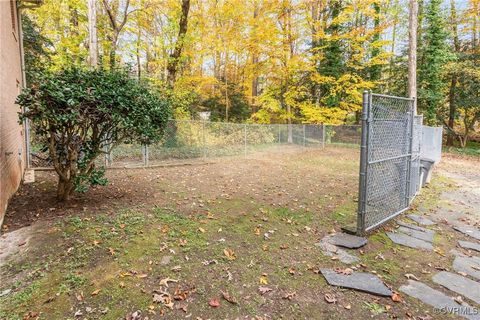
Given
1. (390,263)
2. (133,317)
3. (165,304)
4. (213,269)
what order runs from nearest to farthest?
(133,317) → (165,304) → (213,269) → (390,263)

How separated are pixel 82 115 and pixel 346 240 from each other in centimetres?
459

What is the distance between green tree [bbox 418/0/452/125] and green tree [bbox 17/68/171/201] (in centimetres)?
1879

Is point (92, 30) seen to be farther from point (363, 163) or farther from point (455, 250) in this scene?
point (455, 250)

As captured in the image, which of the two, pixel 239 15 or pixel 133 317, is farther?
pixel 239 15

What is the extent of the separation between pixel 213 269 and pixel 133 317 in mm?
1018

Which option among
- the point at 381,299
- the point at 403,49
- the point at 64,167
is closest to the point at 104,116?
the point at 64,167

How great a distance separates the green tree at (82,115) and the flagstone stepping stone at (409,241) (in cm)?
462

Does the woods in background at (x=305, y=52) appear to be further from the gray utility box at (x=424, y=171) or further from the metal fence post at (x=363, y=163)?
the metal fence post at (x=363, y=163)

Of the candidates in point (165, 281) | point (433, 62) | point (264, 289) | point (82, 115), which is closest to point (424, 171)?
point (264, 289)

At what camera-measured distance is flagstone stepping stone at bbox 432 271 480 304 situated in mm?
3021

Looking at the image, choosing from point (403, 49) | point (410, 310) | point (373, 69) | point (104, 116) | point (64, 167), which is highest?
point (403, 49)

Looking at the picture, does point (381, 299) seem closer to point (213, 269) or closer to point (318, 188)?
point (213, 269)

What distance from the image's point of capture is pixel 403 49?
61.8 feet

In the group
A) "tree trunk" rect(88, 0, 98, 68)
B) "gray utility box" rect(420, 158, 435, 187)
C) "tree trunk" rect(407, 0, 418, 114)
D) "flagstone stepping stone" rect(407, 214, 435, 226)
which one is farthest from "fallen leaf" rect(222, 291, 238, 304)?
"tree trunk" rect(407, 0, 418, 114)
